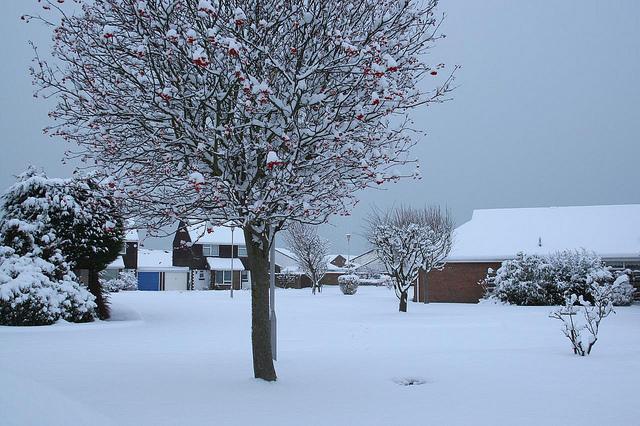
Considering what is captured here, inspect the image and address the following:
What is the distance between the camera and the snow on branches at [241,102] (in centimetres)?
724

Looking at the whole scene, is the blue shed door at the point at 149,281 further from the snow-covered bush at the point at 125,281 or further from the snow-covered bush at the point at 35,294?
the snow-covered bush at the point at 35,294

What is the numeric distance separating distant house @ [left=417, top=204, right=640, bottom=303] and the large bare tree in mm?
24805

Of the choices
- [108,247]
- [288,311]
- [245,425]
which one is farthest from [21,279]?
[245,425]

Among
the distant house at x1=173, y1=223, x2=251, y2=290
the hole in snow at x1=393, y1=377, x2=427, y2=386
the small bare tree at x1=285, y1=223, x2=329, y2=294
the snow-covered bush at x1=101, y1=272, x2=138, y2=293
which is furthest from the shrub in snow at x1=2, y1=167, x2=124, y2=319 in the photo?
the distant house at x1=173, y1=223, x2=251, y2=290

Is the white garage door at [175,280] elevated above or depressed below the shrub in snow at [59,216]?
below

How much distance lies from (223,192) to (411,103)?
2.97 meters

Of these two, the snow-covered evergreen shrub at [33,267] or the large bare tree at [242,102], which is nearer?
the large bare tree at [242,102]

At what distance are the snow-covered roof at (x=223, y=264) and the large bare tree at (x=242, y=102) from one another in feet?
176

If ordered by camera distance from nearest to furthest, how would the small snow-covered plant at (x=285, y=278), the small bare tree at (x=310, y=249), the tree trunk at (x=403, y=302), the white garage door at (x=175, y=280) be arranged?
the tree trunk at (x=403, y=302), the small bare tree at (x=310, y=249), the white garage door at (x=175, y=280), the small snow-covered plant at (x=285, y=278)

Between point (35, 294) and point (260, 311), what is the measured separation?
460 inches

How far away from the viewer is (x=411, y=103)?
26.9 ft

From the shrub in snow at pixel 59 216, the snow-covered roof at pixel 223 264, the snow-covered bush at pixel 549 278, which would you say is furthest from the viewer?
the snow-covered roof at pixel 223 264

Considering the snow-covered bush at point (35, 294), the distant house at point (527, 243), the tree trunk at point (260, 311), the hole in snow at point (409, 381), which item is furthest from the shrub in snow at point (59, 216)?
the distant house at point (527, 243)

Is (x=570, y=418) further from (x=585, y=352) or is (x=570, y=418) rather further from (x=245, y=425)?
(x=585, y=352)
